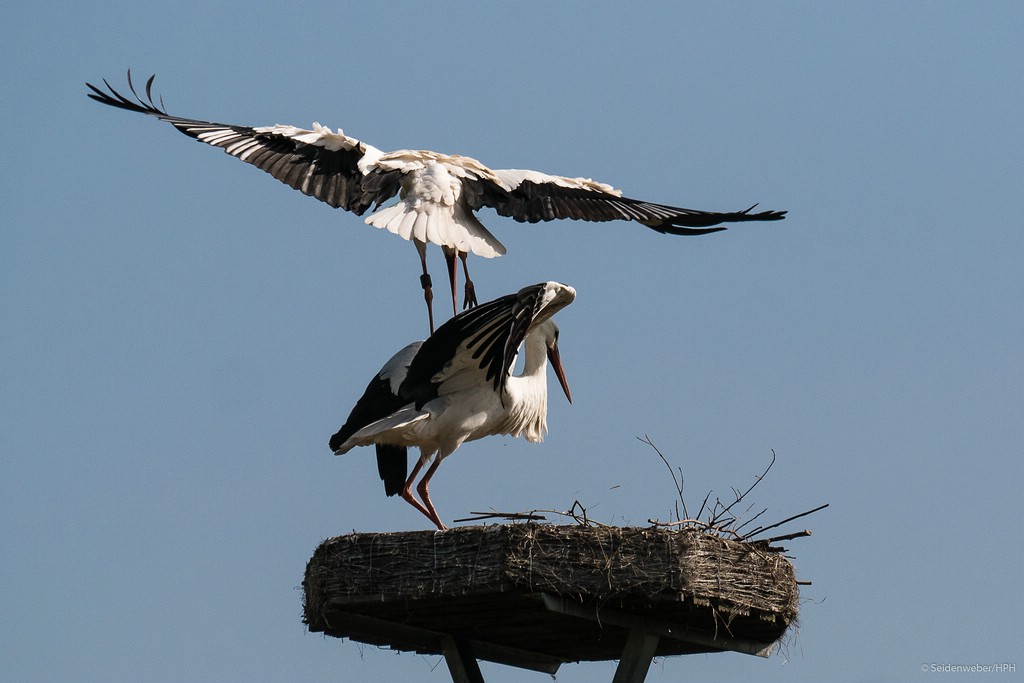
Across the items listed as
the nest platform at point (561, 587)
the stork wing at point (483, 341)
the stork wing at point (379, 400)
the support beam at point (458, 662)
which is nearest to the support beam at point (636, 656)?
the nest platform at point (561, 587)

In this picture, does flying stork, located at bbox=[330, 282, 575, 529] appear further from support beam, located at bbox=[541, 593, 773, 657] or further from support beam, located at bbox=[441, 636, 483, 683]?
support beam, located at bbox=[541, 593, 773, 657]

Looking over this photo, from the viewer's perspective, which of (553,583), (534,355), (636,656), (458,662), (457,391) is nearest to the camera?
(553,583)

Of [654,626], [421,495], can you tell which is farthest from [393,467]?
[654,626]

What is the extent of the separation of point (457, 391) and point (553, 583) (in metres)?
1.64

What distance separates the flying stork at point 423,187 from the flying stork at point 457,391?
975 mm

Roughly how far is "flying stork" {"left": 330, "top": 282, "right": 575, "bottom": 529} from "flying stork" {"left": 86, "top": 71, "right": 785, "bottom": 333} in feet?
3.20

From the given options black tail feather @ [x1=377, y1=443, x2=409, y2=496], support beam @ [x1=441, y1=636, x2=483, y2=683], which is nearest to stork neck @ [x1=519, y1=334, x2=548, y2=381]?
black tail feather @ [x1=377, y1=443, x2=409, y2=496]

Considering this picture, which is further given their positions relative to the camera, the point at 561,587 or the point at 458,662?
the point at 458,662

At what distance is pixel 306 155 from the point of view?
8.72 metres

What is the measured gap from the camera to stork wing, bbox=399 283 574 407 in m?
6.64

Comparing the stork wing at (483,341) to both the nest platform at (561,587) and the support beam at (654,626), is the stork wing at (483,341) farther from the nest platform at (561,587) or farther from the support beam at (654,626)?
the support beam at (654,626)

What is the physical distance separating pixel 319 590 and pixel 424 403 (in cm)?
131

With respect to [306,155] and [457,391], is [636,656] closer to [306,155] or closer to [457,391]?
[457,391]

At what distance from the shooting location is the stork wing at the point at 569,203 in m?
8.72
